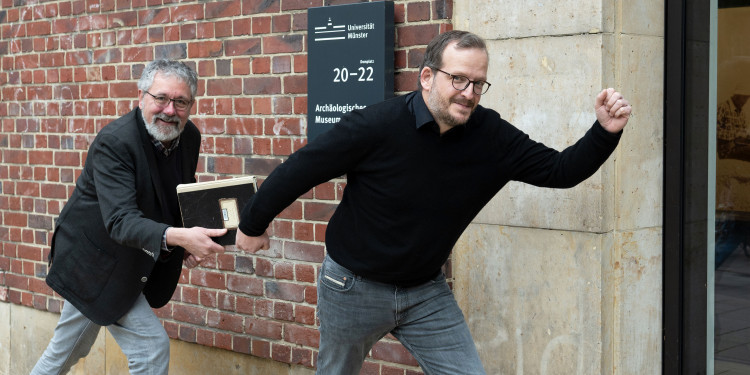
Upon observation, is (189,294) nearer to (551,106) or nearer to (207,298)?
(207,298)

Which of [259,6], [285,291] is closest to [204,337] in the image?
[285,291]

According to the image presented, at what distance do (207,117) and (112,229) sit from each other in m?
1.88

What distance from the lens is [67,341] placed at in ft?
16.0

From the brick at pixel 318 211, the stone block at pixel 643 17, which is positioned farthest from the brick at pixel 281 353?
the stone block at pixel 643 17

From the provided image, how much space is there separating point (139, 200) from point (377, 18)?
1465 mm

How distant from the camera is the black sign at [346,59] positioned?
504 centimetres

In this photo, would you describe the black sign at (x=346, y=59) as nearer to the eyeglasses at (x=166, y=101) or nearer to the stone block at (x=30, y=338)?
the eyeglasses at (x=166, y=101)

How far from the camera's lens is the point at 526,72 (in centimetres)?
466

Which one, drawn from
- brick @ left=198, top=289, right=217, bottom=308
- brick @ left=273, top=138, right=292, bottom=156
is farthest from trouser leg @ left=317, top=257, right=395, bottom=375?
brick @ left=198, top=289, right=217, bottom=308

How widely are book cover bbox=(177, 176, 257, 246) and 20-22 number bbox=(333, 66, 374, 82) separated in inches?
39.8

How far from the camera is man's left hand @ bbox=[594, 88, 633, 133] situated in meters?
3.67

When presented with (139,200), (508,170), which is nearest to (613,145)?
(508,170)

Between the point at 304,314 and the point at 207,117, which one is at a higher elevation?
the point at 207,117

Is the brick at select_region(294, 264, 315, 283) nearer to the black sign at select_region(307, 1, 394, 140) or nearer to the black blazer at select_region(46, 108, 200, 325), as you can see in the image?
the black sign at select_region(307, 1, 394, 140)
